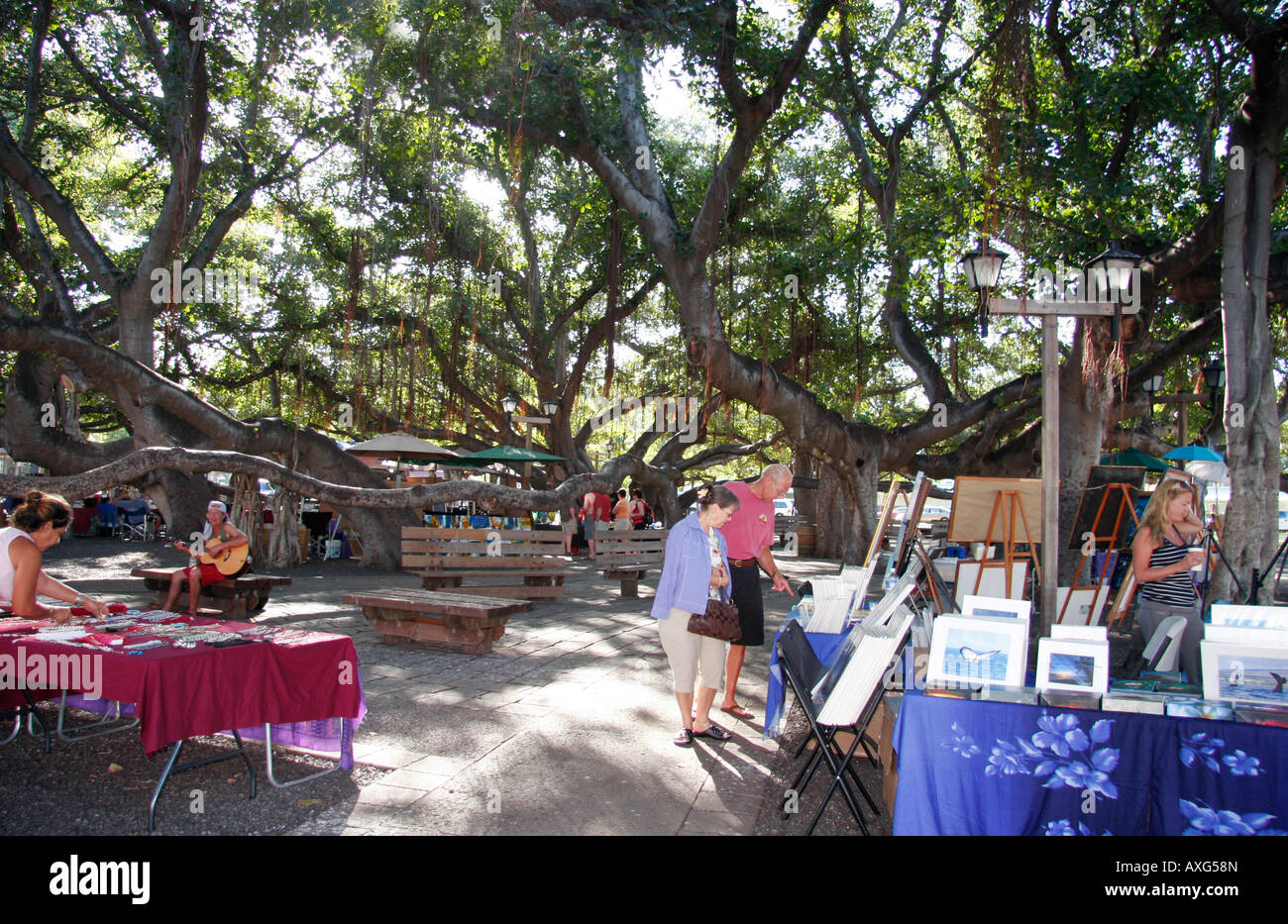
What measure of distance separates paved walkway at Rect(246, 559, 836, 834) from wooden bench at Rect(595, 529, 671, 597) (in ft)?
13.2

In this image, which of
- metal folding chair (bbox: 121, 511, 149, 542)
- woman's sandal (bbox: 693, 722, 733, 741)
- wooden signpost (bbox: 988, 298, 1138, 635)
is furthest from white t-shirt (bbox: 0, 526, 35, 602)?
metal folding chair (bbox: 121, 511, 149, 542)

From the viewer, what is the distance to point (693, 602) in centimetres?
512

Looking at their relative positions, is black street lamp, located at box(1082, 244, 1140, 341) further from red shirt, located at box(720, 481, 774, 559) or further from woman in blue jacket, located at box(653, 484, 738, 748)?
woman in blue jacket, located at box(653, 484, 738, 748)

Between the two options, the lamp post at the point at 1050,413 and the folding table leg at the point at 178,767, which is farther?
the lamp post at the point at 1050,413

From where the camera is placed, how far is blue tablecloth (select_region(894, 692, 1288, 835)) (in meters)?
2.96

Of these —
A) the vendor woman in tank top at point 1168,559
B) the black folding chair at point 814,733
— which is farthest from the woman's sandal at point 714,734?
the vendor woman in tank top at point 1168,559

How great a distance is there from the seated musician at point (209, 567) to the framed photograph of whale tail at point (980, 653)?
7.40 meters

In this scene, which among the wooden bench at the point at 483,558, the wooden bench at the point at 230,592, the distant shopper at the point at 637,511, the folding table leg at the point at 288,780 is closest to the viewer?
the folding table leg at the point at 288,780

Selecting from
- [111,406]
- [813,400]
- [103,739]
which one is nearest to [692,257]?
[813,400]

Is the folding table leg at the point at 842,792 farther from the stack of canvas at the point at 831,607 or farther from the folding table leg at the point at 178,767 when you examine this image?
the folding table leg at the point at 178,767

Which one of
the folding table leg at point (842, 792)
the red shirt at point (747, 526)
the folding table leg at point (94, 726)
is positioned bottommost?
the folding table leg at point (94, 726)

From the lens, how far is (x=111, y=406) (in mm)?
24016

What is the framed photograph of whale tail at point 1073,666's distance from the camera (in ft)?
10.9

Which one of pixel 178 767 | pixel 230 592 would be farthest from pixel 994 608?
pixel 230 592
